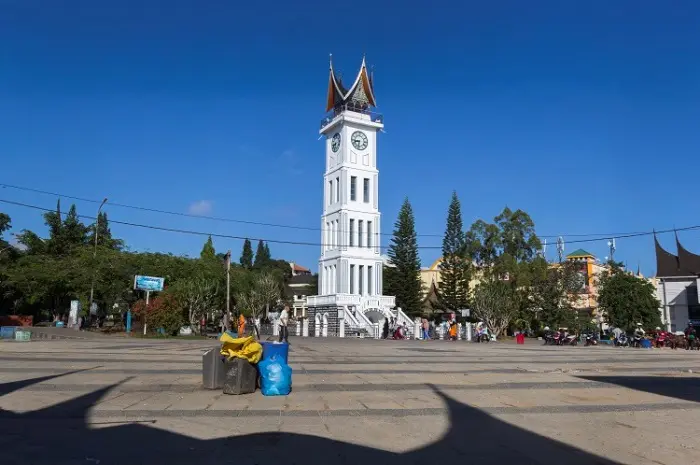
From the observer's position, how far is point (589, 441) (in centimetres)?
676

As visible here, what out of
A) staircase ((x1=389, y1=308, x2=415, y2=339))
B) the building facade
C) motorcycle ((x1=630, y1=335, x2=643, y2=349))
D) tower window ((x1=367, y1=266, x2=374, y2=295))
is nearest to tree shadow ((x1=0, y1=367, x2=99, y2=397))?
motorcycle ((x1=630, y1=335, x2=643, y2=349))

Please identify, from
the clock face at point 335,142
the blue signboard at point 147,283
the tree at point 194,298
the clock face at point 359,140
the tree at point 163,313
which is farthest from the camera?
the clock face at point 335,142

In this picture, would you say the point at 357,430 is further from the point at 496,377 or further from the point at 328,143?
the point at 328,143

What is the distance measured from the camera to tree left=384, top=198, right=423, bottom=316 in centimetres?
6662

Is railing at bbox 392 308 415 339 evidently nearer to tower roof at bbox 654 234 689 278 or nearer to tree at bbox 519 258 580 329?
tree at bbox 519 258 580 329

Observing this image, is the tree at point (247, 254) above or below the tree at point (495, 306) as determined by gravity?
above

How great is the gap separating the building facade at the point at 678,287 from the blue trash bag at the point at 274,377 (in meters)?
59.6

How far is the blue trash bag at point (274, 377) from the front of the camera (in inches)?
383

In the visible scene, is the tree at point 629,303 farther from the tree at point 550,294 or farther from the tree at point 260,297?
the tree at point 260,297

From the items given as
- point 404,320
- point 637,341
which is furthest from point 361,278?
point 637,341

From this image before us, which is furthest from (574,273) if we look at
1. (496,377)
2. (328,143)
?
(496,377)

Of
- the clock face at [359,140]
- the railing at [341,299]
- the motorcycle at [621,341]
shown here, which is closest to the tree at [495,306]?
the motorcycle at [621,341]

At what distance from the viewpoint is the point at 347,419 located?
7906 mm

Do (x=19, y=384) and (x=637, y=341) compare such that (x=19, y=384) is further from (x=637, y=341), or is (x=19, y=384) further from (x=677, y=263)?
(x=677, y=263)
